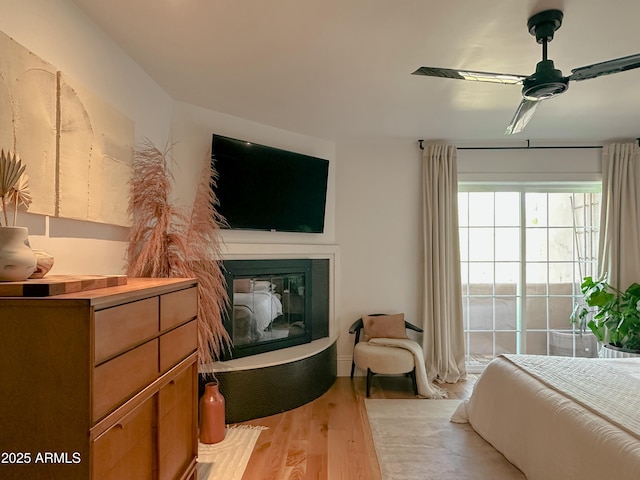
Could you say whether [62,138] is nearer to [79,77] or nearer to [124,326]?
[79,77]

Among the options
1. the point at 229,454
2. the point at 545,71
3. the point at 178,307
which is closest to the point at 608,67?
the point at 545,71

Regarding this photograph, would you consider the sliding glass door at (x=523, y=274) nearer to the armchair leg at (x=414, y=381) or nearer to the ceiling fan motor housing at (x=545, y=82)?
the armchair leg at (x=414, y=381)

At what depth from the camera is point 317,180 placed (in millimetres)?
4051

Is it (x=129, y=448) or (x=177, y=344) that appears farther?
(x=177, y=344)

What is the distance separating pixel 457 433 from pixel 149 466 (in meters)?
2.24

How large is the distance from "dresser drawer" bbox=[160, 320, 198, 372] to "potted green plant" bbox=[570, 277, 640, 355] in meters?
3.90

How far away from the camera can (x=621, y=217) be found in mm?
4133

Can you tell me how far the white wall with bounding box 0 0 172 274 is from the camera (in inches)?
63.4

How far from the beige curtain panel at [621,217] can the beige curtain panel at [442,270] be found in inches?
61.7

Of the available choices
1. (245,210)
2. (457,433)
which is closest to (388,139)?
(245,210)

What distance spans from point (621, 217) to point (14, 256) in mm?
5027

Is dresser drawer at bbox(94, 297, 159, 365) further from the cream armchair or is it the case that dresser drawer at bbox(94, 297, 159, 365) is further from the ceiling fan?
the cream armchair

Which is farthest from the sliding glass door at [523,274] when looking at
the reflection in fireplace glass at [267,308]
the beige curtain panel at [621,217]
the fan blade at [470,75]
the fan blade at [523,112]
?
the fan blade at [470,75]

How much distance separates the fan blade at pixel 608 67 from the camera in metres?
1.87
